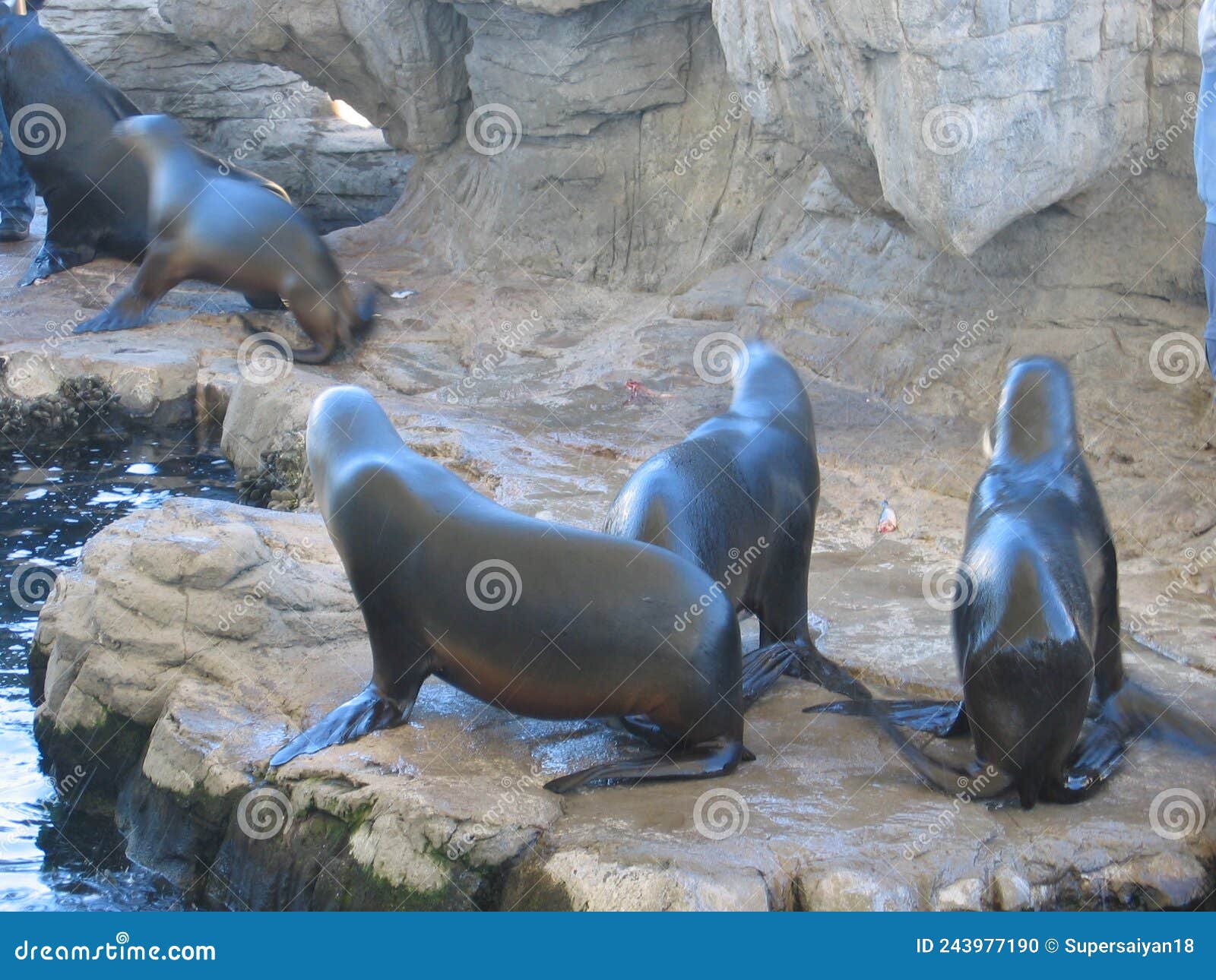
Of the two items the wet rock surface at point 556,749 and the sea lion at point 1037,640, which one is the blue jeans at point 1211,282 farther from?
the sea lion at point 1037,640

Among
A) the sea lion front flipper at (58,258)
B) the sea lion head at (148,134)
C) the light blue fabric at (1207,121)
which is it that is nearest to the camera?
the light blue fabric at (1207,121)

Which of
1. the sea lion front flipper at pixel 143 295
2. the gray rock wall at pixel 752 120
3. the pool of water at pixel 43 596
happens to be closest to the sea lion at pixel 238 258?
the sea lion front flipper at pixel 143 295

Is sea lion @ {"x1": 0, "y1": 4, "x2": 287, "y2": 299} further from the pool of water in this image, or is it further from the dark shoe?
the pool of water

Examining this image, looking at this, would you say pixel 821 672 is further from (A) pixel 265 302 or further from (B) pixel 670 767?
Answer: (A) pixel 265 302

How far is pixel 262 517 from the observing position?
5465 mm

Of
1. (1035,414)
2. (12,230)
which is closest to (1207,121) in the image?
(1035,414)

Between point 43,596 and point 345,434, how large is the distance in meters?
2.52

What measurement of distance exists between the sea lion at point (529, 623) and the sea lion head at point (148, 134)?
19.8 ft

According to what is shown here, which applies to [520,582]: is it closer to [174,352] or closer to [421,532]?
[421,532]

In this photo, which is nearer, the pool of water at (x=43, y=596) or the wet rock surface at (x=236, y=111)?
the pool of water at (x=43, y=596)

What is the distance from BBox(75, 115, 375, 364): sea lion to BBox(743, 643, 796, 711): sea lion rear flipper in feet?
16.0

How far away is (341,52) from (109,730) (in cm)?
723

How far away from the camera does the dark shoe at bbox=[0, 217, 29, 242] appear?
1102 cm

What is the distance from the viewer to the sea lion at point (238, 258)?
887cm
